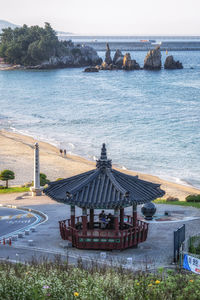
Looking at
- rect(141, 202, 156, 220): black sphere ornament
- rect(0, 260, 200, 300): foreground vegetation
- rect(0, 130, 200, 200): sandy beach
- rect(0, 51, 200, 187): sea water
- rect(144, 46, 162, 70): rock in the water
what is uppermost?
rect(144, 46, 162, 70): rock in the water

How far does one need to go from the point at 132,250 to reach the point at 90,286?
33.4ft

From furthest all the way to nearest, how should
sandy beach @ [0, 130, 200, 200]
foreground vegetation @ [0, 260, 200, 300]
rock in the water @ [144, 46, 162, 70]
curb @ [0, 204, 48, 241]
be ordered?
rock in the water @ [144, 46, 162, 70], sandy beach @ [0, 130, 200, 200], curb @ [0, 204, 48, 241], foreground vegetation @ [0, 260, 200, 300]

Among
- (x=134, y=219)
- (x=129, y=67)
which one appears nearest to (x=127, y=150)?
(x=134, y=219)

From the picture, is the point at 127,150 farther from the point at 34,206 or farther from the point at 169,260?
the point at 169,260

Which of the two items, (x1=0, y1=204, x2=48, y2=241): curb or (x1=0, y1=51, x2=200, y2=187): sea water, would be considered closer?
(x1=0, y1=204, x2=48, y2=241): curb

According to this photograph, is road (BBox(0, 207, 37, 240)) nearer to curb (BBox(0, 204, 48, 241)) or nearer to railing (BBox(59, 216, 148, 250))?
curb (BBox(0, 204, 48, 241))

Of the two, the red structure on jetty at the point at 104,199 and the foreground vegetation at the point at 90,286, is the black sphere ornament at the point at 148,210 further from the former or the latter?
the foreground vegetation at the point at 90,286

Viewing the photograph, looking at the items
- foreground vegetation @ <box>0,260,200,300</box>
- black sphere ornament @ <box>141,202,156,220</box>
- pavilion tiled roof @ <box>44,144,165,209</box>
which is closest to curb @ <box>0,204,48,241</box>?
pavilion tiled roof @ <box>44,144,165,209</box>

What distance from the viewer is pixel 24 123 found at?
288 ft

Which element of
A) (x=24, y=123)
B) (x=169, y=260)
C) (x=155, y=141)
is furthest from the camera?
(x=24, y=123)

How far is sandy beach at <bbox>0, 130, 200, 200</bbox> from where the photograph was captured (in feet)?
160

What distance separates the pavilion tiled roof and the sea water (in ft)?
90.4

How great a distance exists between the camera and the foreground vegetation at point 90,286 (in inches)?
571

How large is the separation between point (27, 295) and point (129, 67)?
18455 centimetres
